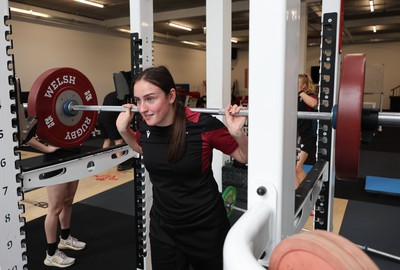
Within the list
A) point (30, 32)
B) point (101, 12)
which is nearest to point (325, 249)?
point (30, 32)

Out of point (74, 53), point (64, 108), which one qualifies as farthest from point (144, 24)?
point (74, 53)

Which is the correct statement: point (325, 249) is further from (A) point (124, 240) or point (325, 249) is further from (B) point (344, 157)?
(A) point (124, 240)

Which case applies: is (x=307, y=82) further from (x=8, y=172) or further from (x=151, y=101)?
(x=8, y=172)

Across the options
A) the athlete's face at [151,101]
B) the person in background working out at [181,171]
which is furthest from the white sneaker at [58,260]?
the athlete's face at [151,101]

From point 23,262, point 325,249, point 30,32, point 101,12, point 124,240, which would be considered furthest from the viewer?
point 101,12

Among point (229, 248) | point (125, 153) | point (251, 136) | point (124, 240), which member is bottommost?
point (124, 240)

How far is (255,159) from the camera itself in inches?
23.4

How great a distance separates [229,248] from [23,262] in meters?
1.29

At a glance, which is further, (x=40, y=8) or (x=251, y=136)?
(x=40, y=8)

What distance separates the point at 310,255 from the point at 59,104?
5.88 feet

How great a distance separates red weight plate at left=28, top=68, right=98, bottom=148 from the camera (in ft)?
5.96

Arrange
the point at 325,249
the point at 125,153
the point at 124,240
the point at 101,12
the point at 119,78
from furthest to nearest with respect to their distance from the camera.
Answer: the point at 101,12
the point at 124,240
the point at 125,153
the point at 119,78
the point at 325,249

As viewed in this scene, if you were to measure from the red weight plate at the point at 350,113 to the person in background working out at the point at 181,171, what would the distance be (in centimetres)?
68

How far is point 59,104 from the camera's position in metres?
1.92
